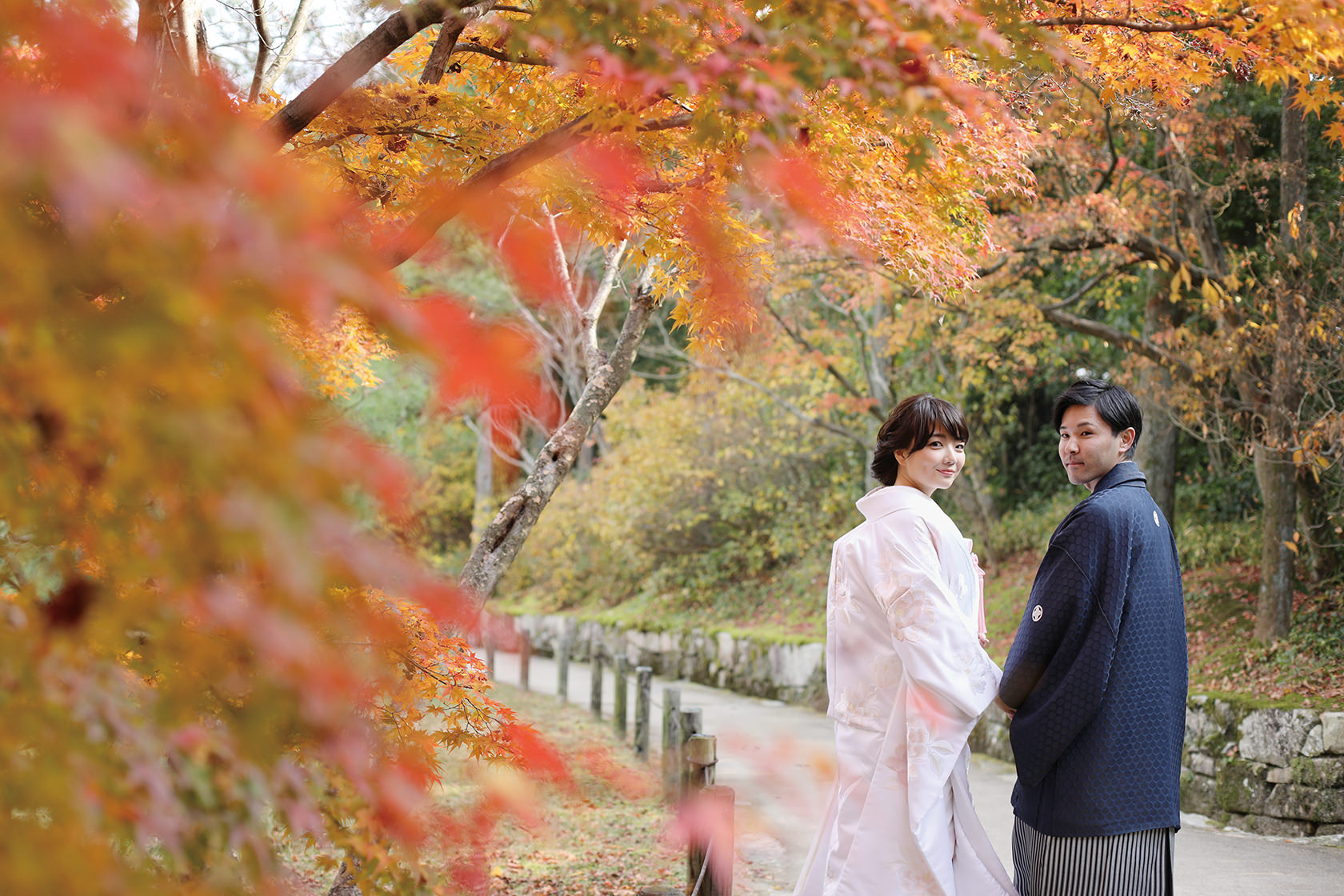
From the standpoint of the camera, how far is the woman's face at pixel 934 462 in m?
3.01

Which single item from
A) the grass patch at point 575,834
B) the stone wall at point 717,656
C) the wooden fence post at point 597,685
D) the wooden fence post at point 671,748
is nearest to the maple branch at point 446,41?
the grass patch at point 575,834

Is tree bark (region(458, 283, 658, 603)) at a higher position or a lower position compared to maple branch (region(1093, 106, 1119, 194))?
lower

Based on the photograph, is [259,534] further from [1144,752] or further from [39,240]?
[1144,752]

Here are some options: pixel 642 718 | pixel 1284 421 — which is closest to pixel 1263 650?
pixel 1284 421

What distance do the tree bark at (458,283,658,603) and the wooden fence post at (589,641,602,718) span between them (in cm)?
564

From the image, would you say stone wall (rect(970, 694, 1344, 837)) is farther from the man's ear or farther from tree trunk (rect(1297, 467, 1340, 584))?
the man's ear

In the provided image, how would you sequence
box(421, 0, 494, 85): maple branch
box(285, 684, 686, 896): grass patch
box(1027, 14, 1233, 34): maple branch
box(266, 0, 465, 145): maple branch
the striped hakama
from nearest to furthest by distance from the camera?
the striped hakama, box(266, 0, 465, 145): maple branch, box(421, 0, 494, 85): maple branch, box(1027, 14, 1233, 34): maple branch, box(285, 684, 686, 896): grass patch

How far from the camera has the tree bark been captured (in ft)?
15.2

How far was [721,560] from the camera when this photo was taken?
1395cm

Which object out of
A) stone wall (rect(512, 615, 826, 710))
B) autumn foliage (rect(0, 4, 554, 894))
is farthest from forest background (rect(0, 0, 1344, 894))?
stone wall (rect(512, 615, 826, 710))

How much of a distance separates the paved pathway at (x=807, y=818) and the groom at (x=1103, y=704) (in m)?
1.39

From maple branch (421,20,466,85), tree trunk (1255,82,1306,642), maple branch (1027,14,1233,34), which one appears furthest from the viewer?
tree trunk (1255,82,1306,642)

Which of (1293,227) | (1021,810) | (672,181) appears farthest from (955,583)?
(1293,227)

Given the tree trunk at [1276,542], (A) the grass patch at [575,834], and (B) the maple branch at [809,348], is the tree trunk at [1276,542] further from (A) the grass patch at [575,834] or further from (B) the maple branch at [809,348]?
(B) the maple branch at [809,348]
